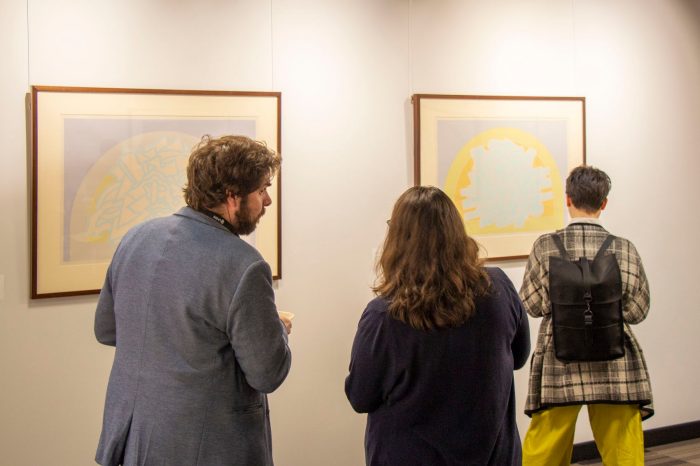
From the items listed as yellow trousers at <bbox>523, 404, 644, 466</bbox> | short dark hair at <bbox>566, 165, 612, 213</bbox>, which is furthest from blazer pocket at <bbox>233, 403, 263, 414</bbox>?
short dark hair at <bbox>566, 165, 612, 213</bbox>

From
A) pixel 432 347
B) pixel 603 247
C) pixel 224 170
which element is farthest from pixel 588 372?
pixel 224 170

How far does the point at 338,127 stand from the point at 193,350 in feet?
5.72

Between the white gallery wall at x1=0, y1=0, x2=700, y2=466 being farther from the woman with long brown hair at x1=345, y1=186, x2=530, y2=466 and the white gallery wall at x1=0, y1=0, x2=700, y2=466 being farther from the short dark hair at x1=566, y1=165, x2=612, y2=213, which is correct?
the woman with long brown hair at x1=345, y1=186, x2=530, y2=466

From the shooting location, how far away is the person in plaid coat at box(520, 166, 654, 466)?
2838 millimetres

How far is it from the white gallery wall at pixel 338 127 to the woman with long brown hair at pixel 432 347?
1.47 m

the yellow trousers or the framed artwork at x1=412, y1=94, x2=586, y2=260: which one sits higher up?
the framed artwork at x1=412, y1=94, x2=586, y2=260

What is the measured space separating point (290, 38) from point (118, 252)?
1593 millimetres

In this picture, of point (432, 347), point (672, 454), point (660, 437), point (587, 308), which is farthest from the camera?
point (660, 437)

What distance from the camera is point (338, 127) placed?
3283 mm

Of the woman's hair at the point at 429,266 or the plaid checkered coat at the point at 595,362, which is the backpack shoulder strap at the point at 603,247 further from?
the woman's hair at the point at 429,266

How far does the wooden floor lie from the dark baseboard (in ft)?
0.09

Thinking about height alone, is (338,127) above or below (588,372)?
above

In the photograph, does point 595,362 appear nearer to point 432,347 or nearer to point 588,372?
point 588,372

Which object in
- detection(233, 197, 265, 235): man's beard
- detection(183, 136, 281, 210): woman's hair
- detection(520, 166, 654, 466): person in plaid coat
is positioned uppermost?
detection(183, 136, 281, 210): woman's hair
